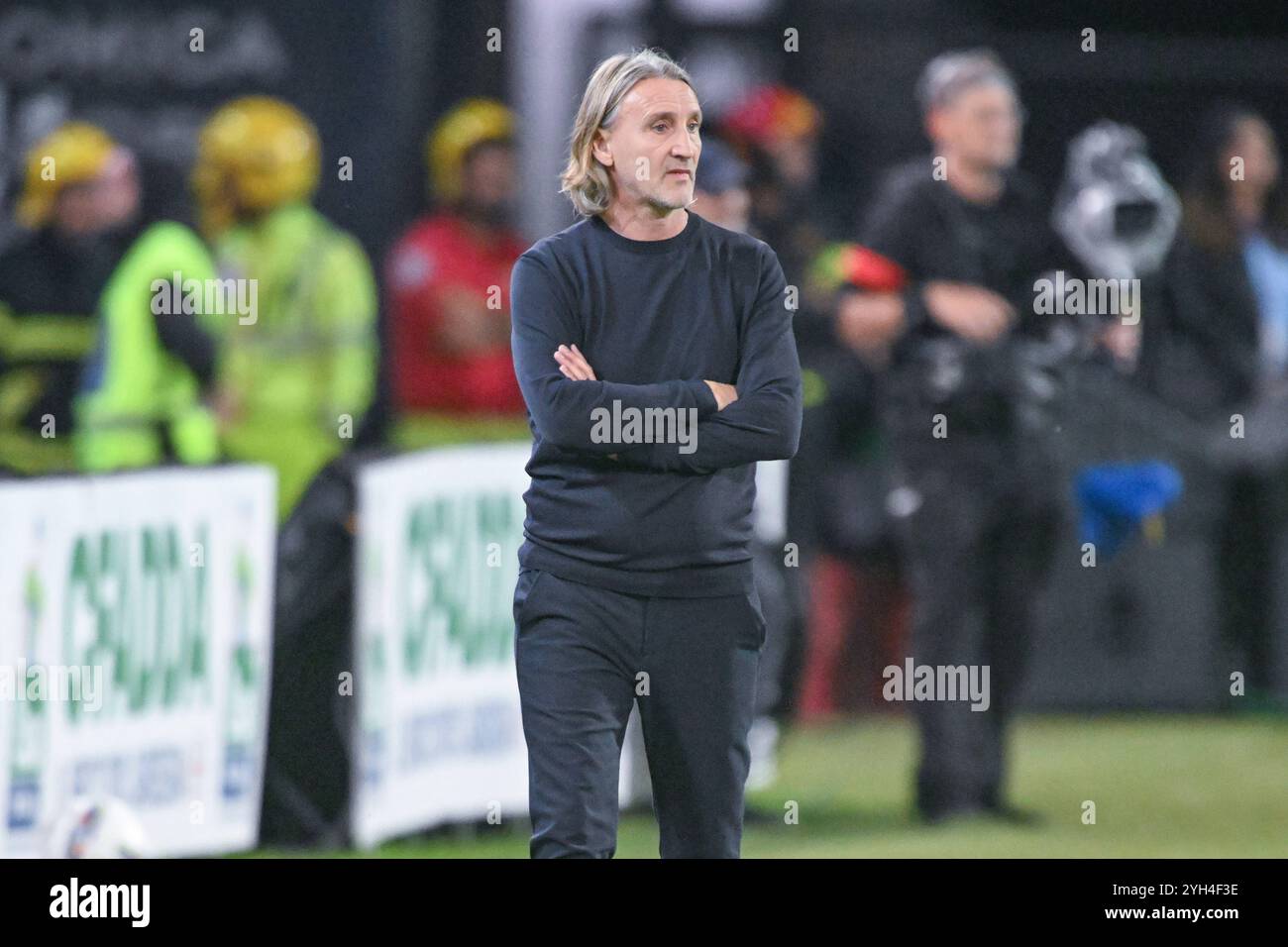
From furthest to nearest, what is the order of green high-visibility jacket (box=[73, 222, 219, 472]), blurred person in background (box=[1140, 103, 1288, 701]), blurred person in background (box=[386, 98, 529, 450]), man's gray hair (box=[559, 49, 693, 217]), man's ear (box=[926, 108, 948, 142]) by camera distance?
1. blurred person in background (box=[1140, 103, 1288, 701])
2. blurred person in background (box=[386, 98, 529, 450])
3. green high-visibility jacket (box=[73, 222, 219, 472])
4. man's ear (box=[926, 108, 948, 142])
5. man's gray hair (box=[559, 49, 693, 217])

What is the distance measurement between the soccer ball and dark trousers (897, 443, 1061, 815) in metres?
3.00

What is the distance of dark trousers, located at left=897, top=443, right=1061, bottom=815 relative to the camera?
8883mm

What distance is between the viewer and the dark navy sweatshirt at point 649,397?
514 centimetres

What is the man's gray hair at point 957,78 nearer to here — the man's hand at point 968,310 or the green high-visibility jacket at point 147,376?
the man's hand at point 968,310

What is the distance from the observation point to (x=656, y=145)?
16.9 feet

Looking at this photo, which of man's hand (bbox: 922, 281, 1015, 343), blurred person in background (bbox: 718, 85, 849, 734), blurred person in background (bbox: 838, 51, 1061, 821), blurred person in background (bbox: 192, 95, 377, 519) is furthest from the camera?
blurred person in background (bbox: 192, 95, 377, 519)

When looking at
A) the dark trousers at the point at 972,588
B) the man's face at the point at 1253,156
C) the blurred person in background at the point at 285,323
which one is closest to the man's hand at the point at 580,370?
the dark trousers at the point at 972,588

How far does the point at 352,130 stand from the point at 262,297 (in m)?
2.29

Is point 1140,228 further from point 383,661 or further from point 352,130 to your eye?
point 352,130

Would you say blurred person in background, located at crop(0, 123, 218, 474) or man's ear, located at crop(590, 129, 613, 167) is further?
blurred person in background, located at crop(0, 123, 218, 474)

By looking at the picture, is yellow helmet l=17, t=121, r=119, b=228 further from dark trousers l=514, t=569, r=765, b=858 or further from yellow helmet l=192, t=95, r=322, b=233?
dark trousers l=514, t=569, r=765, b=858

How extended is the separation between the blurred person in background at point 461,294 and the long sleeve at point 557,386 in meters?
5.67

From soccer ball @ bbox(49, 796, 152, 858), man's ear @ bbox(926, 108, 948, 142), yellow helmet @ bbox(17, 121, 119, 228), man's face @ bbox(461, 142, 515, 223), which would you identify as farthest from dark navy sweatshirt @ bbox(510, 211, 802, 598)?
yellow helmet @ bbox(17, 121, 119, 228)
